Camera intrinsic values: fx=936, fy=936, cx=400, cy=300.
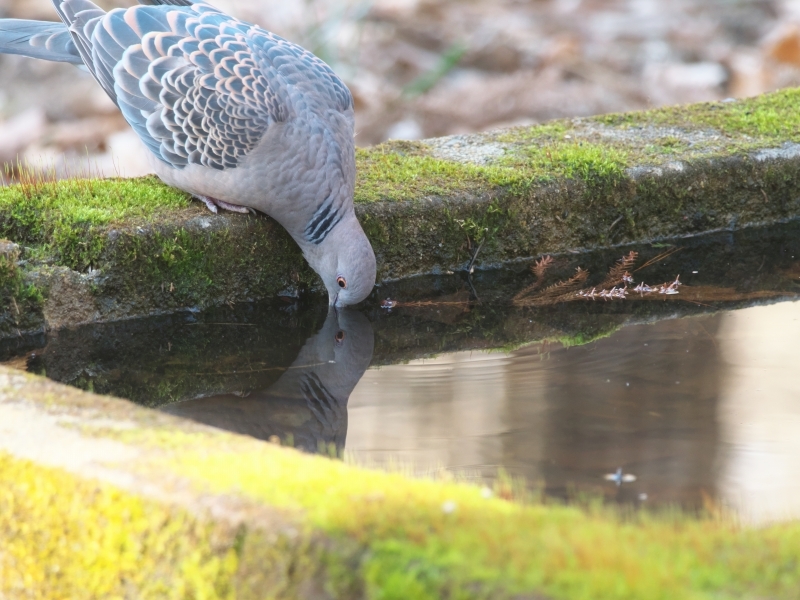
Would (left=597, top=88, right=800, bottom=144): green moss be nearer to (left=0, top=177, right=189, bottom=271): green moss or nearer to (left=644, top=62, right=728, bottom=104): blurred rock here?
(left=0, top=177, right=189, bottom=271): green moss

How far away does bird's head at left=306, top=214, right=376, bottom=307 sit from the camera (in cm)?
400

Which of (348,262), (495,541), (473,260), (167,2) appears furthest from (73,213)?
(495,541)

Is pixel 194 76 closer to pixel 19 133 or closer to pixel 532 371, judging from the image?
pixel 532 371

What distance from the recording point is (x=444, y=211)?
4.41m

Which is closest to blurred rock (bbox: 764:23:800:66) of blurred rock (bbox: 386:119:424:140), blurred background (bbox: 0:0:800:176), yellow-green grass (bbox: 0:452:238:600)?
blurred background (bbox: 0:0:800:176)

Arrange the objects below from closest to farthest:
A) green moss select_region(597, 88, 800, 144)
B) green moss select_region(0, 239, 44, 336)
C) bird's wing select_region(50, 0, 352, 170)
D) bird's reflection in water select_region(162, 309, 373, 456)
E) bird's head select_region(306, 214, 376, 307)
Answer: bird's reflection in water select_region(162, 309, 373, 456) < green moss select_region(0, 239, 44, 336) < bird's head select_region(306, 214, 376, 307) < bird's wing select_region(50, 0, 352, 170) < green moss select_region(597, 88, 800, 144)

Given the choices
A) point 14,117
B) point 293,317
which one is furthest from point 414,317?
point 14,117

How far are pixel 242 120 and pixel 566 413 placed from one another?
6.42 feet

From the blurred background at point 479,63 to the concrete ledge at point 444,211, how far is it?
314 cm

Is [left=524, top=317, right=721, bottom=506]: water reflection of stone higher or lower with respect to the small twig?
lower

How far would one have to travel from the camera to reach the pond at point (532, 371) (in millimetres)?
2771

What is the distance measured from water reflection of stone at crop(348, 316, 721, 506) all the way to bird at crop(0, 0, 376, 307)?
828mm

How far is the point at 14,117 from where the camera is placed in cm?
864

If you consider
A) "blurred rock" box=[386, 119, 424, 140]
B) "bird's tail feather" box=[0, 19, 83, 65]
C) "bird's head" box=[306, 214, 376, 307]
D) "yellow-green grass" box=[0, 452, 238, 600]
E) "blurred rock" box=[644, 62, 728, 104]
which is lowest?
"yellow-green grass" box=[0, 452, 238, 600]
